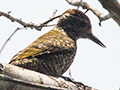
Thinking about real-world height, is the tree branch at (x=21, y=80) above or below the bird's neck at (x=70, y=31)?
below

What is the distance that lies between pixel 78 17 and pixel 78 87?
95.8 inches

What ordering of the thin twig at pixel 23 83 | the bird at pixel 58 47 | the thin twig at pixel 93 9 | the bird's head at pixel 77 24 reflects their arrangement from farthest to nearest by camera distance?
the bird's head at pixel 77 24 < the bird at pixel 58 47 < the thin twig at pixel 93 9 < the thin twig at pixel 23 83

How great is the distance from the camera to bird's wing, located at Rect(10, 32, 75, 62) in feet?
13.1

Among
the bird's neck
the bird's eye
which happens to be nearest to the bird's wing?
the bird's neck

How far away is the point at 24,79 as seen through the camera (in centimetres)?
245

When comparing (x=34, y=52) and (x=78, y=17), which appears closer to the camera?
(x=34, y=52)

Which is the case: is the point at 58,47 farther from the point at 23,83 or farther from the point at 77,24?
the point at 23,83

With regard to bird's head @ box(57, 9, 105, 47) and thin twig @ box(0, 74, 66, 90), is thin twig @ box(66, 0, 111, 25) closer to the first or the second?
thin twig @ box(0, 74, 66, 90)

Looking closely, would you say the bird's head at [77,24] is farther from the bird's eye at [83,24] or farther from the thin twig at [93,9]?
the thin twig at [93,9]

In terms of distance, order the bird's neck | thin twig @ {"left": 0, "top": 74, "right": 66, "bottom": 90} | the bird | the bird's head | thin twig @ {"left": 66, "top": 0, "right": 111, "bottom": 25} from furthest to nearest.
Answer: the bird's head
the bird's neck
the bird
thin twig @ {"left": 66, "top": 0, "right": 111, "bottom": 25}
thin twig @ {"left": 0, "top": 74, "right": 66, "bottom": 90}

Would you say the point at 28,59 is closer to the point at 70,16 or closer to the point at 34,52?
the point at 34,52

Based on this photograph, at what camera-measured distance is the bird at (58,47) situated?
3.93m

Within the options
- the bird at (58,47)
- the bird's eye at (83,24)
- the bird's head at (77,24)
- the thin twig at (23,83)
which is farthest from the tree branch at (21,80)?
the bird's eye at (83,24)

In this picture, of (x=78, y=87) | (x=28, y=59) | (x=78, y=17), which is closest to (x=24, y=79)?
(x=78, y=87)
